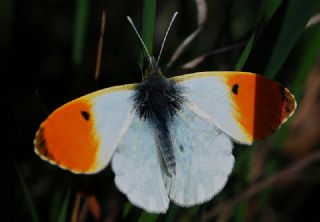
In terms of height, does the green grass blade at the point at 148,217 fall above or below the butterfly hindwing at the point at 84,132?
below

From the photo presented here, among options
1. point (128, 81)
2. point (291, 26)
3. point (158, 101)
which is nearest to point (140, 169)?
point (158, 101)

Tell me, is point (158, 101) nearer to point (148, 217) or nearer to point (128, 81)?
point (148, 217)

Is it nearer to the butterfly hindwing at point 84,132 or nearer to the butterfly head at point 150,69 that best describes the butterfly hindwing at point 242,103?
the butterfly head at point 150,69

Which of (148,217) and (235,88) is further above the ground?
(235,88)

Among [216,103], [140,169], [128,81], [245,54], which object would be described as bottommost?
[128,81]

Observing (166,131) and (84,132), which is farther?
(166,131)

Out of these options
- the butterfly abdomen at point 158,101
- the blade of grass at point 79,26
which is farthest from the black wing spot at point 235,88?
A: the blade of grass at point 79,26
